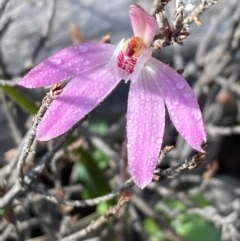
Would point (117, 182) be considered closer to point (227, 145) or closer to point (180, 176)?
point (180, 176)

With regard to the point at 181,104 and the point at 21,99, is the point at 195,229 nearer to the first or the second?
the point at 21,99

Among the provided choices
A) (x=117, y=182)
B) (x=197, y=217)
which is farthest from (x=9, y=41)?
(x=197, y=217)

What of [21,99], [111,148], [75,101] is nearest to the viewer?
[75,101]

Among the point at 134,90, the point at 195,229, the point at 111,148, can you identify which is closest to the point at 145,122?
the point at 134,90

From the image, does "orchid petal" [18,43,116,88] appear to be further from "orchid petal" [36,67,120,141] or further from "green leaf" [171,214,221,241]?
"green leaf" [171,214,221,241]

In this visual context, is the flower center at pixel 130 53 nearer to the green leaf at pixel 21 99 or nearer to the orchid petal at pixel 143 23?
the orchid petal at pixel 143 23

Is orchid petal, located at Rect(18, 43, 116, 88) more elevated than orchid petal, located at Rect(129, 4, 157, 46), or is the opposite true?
orchid petal, located at Rect(129, 4, 157, 46)

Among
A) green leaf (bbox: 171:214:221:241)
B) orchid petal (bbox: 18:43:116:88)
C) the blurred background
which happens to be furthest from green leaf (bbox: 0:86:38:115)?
green leaf (bbox: 171:214:221:241)
